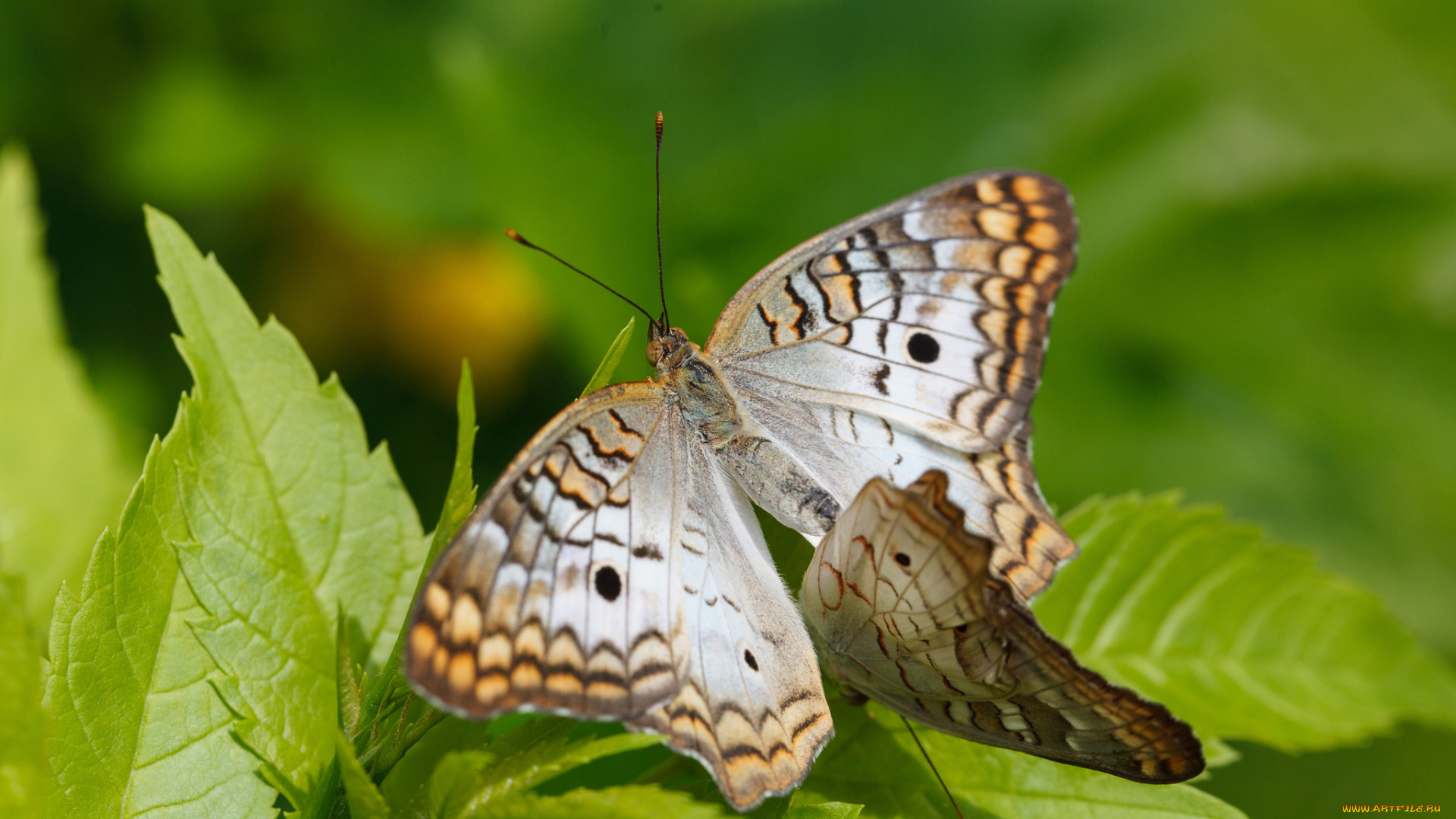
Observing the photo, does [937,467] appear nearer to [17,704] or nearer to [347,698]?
[347,698]

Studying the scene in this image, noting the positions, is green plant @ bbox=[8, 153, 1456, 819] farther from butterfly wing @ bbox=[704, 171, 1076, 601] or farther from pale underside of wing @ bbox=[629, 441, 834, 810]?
butterfly wing @ bbox=[704, 171, 1076, 601]

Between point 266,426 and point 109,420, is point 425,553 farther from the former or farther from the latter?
point 109,420

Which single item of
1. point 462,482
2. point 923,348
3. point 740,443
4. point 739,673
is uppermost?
point 923,348

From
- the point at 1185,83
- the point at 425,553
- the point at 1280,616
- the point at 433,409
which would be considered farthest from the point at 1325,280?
the point at 425,553

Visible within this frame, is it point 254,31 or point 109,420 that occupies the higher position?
point 254,31

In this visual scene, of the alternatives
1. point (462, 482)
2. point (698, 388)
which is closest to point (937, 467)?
point (698, 388)

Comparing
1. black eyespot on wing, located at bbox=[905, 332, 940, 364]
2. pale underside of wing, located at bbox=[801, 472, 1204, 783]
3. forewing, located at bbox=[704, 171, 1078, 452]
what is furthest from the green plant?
black eyespot on wing, located at bbox=[905, 332, 940, 364]
